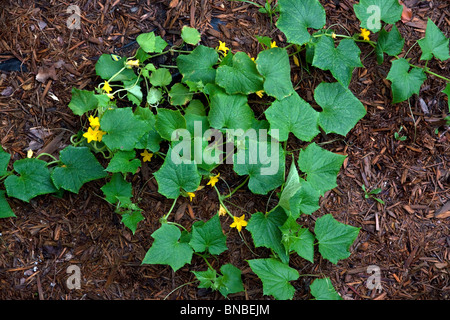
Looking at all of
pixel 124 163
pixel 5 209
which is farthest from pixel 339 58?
pixel 5 209

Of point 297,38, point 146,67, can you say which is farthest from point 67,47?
point 297,38

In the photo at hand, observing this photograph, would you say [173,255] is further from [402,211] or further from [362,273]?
[402,211]

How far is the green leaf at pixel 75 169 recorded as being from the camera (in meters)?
2.41

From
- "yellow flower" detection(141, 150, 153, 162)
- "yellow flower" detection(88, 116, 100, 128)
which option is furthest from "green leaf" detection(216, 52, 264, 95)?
"yellow flower" detection(88, 116, 100, 128)

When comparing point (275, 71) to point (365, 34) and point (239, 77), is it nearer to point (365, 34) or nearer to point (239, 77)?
point (239, 77)

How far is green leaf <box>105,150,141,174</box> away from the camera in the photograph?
92.9 inches

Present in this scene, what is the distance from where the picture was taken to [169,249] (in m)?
2.36

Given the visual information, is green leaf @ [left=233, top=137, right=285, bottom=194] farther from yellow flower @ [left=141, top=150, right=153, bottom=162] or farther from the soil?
yellow flower @ [left=141, top=150, right=153, bottom=162]

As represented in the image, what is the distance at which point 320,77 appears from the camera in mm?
2730

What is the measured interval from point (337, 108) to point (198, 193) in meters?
1.04

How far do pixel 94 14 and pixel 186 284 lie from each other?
1.82 metres

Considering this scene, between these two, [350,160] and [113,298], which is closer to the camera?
[113,298]

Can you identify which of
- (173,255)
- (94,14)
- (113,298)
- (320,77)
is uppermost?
(94,14)

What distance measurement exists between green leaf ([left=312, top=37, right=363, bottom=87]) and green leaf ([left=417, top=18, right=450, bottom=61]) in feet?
1.41
